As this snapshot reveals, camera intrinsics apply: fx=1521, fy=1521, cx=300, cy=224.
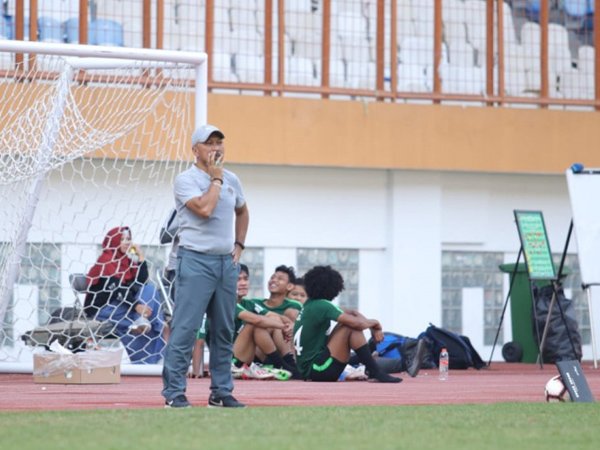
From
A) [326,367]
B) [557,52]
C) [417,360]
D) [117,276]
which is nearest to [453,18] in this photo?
[557,52]

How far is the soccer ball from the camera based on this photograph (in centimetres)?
1007

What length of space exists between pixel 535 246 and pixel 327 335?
472 cm

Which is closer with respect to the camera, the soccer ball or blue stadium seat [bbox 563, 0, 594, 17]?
the soccer ball

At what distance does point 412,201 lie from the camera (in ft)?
64.1

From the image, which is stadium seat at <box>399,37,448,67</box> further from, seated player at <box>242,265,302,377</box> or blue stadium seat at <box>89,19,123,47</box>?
seated player at <box>242,265,302,377</box>

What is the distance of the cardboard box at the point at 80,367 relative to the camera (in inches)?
482

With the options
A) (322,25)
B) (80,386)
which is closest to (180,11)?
(322,25)

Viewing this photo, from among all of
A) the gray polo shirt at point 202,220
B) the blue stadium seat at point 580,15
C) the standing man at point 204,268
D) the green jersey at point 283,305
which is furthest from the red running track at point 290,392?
the blue stadium seat at point 580,15

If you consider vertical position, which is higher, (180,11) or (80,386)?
(180,11)

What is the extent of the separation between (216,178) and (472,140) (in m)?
10.7

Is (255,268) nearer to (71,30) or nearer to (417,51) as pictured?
(417,51)

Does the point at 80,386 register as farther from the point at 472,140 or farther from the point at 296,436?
the point at 472,140

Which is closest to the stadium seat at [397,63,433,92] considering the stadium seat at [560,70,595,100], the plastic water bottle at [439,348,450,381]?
the stadium seat at [560,70,595,100]

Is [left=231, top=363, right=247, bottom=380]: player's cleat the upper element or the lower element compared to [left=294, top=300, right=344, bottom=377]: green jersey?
lower
